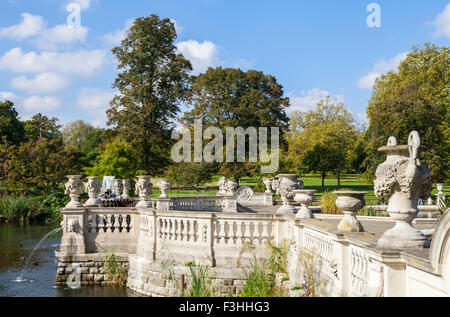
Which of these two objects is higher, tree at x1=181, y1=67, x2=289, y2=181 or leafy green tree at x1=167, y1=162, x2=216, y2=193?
tree at x1=181, y1=67, x2=289, y2=181

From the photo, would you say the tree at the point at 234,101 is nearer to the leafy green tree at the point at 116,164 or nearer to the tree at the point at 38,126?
the leafy green tree at the point at 116,164

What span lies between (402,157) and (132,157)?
27565 millimetres

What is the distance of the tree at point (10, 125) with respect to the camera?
47.5m

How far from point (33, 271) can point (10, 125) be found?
39.1 meters

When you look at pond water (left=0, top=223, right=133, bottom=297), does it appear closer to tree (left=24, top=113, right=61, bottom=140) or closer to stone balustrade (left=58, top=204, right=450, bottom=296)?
stone balustrade (left=58, top=204, right=450, bottom=296)

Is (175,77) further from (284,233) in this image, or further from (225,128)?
(284,233)

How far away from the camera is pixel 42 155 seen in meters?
35.3

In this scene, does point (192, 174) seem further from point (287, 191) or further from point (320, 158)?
point (287, 191)

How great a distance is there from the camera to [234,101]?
42281mm

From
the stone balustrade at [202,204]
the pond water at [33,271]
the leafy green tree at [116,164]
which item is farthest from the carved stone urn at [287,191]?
the leafy green tree at [116,164]

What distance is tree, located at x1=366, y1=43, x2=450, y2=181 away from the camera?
30844 mm

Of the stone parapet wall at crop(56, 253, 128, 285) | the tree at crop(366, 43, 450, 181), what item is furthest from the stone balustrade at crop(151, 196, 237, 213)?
the tree at crop(366, 43, 450, 181)

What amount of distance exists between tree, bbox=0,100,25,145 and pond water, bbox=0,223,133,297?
28.1 m
